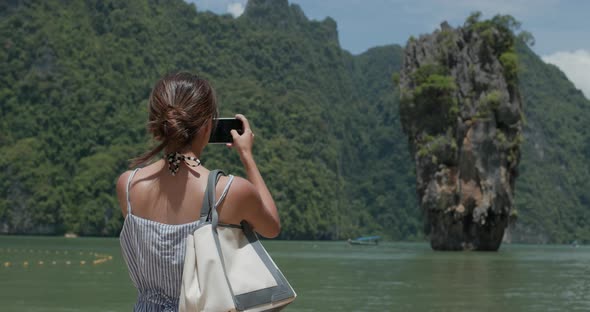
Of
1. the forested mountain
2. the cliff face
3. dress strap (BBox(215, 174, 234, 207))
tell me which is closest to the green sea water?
dress strap (BBox(215, 174, 234, 207))

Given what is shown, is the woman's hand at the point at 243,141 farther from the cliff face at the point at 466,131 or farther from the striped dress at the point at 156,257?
the cliff face at the point at 466,131

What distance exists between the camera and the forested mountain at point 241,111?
92438mm

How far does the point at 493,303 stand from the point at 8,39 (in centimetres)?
9869

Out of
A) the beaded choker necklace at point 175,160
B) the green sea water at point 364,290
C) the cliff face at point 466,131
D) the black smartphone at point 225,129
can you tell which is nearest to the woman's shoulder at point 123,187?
the beaded choker necklace at point 175,160

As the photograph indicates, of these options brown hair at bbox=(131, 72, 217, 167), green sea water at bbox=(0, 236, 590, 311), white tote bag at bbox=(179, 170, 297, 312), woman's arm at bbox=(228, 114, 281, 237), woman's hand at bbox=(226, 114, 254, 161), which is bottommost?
green sea water at bbox=(0, 236, 590, 311)

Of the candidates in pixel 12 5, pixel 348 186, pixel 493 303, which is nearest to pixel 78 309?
pixel 493 303

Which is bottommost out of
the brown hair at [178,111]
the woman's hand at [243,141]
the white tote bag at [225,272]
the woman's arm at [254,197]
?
the white tote bag at [225,272]

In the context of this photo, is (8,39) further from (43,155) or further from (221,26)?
(221,26)

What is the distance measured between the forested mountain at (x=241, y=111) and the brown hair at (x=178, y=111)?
6295 cm

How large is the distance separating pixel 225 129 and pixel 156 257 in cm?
46

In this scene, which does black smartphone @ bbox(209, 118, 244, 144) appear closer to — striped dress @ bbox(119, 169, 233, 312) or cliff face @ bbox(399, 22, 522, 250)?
striped dress @ bbox(119, 169, 233, 312)

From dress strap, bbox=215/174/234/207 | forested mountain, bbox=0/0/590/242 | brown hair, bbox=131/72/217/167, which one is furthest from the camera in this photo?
forested mountain, bbox=0/0/590/242

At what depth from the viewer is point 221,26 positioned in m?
138

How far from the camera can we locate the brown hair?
2.64 meters
